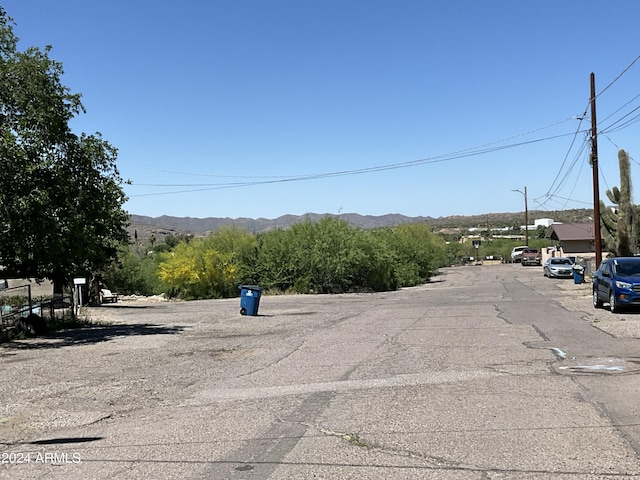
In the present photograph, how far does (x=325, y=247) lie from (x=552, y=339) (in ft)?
87.8

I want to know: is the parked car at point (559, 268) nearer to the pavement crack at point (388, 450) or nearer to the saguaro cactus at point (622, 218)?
the saguaro cactus at point (622, 218)

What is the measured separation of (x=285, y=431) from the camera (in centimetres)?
716

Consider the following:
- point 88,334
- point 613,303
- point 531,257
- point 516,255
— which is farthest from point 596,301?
point 516,255

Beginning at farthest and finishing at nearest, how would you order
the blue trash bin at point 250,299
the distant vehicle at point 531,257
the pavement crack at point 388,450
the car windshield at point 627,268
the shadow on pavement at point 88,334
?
the distant vehicle at point 531,257, the blue trash bin at point 250,299, the car windshield at point 627,268, the shadow on pavement at point 88,334, the pavement crack at point 388,450

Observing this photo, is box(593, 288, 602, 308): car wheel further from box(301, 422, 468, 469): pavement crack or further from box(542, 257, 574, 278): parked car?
box(542, 257, 574, 278): parked car

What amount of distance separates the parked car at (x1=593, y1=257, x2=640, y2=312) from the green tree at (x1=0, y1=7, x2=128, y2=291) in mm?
16046

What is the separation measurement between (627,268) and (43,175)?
1835 centimetres

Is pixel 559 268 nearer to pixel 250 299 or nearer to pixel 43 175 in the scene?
pixel 250 299

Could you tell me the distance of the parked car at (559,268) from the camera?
4697cm

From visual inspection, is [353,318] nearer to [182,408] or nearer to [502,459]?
[182,408]

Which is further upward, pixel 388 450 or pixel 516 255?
pixel 388 450

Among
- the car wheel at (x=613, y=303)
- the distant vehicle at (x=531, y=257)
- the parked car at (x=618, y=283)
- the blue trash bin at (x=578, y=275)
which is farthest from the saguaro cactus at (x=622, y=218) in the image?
the distant vehicle at (x=531, y=257)

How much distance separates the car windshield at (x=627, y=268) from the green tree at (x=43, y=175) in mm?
16462

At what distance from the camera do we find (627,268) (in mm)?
20938
